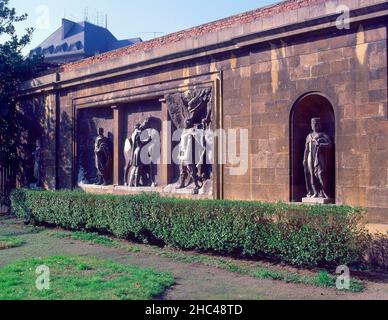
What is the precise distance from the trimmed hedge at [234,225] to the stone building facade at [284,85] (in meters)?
1.29

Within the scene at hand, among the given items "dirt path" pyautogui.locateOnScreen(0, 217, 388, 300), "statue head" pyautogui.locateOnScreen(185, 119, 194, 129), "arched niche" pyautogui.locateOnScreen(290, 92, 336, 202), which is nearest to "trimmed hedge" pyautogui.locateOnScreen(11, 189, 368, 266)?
"dirt path" pyautogui.locateOnScreen(0, 217, 388, 300)

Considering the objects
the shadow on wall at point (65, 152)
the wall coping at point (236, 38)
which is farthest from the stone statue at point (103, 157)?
the wall coping at point (236, 38)

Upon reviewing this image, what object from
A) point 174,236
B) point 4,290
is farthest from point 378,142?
point 4,290

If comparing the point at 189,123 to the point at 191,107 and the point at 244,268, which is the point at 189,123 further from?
the point at 244,268

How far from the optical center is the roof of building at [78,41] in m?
40.7

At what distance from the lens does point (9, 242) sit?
11977 millimetres

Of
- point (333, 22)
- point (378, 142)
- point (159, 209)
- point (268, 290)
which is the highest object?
point (333, 22)

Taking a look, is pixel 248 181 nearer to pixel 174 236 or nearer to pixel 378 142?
pixel 174 236

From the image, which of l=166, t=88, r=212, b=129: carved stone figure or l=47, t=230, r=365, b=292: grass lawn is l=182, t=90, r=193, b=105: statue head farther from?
l=47, t=230, r=365, b=292: grass lawn

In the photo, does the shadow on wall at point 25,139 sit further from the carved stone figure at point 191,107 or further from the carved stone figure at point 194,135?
the carved stone figure at point 194,135

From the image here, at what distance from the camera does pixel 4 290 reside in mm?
7047

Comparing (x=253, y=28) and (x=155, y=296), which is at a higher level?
(x=253, y=28)
